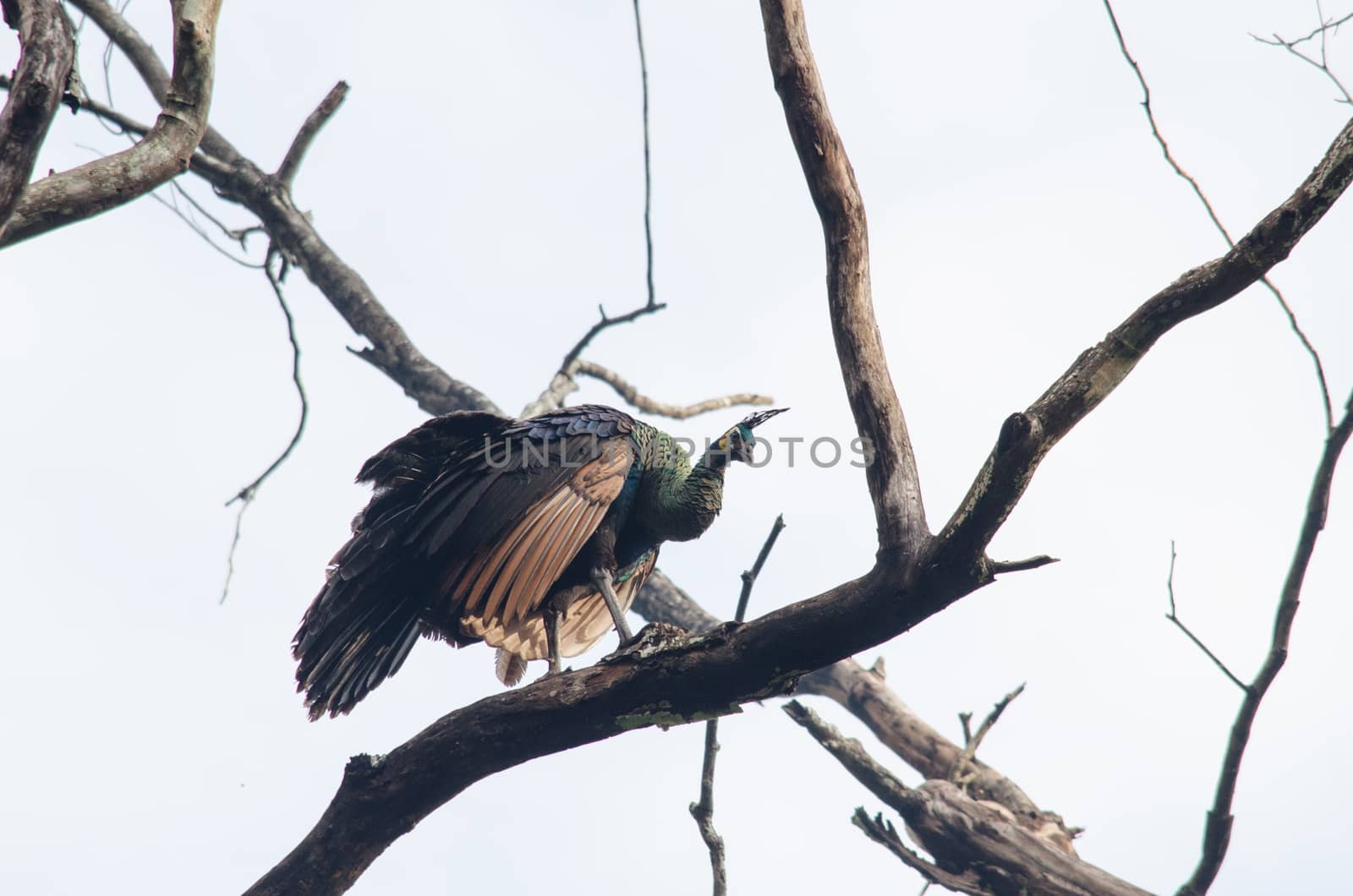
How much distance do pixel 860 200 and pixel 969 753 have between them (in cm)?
317

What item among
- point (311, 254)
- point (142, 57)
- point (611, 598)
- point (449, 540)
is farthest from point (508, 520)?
point (142, 57)

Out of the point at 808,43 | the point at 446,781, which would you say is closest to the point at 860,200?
the point at 808,43

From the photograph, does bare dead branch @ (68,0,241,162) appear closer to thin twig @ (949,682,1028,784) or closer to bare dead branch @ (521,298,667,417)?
bare dead branch @ (521,298,667,417)

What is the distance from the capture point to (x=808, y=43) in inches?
148

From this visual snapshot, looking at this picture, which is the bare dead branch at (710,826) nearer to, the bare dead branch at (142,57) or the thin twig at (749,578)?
the thin twig at (749,578)

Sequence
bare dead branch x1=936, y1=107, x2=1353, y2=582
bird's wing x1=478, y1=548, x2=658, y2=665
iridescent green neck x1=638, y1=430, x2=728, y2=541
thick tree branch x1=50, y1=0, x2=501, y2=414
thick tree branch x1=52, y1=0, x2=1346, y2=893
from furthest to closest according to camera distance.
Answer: thick tree branch x1=50, y1=0, x2=501, y2=414, bird's wing x1=478, y1=548, x2=658, y2=665, iridescent green neck x1=638, y1=430, x2=728, y2=541, thick tree branch x1=52, y1=0, x2=1346, y2=893, bare dead branch x1=936, y1=107, x2=1353, y2=582

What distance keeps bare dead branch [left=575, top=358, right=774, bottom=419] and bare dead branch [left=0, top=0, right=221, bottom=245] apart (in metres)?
4.75

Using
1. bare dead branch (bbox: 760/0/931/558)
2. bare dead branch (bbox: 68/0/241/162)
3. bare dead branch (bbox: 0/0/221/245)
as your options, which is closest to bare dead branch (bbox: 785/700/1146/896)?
bare dead branch (bbox: 760/0/931/558)

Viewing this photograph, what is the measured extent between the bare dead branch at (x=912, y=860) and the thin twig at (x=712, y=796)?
1.24 metres

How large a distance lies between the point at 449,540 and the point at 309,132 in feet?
13.1

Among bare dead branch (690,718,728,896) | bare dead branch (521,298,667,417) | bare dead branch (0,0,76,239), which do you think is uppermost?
bare dead branch (521,298,667,417)

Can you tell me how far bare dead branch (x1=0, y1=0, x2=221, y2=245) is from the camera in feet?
10.1

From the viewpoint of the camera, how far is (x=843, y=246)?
3.63m

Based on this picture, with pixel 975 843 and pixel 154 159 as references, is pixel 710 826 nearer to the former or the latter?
pixel 975 843
